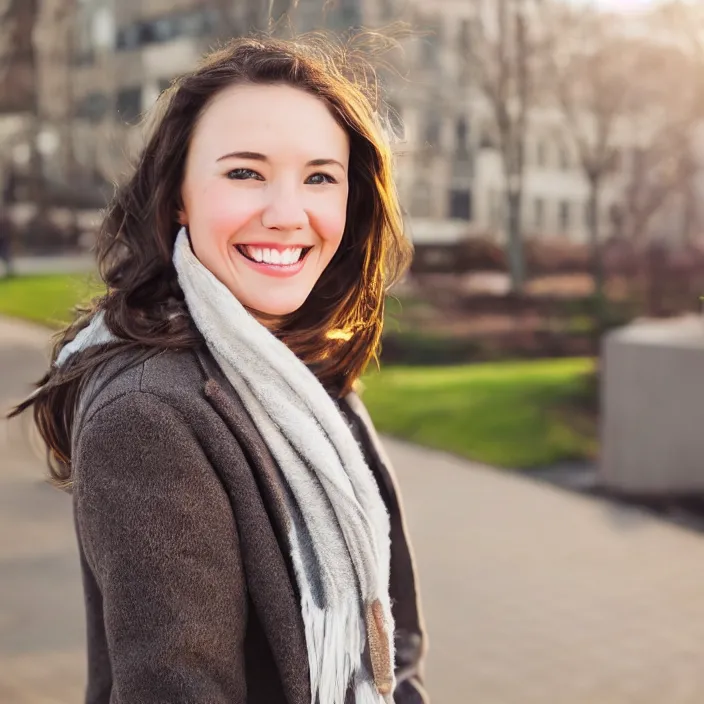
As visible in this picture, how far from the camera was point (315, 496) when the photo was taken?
183cm

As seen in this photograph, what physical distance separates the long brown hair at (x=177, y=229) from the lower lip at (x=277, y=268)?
145mm

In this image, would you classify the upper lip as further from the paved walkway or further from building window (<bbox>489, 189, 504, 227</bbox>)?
building window (<bbox>489, 189, 504, 227</bbox>)

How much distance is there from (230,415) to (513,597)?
4010 mm

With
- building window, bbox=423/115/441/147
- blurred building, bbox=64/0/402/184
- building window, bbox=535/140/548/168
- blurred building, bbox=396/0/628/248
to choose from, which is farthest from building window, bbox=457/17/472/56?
building window, bbox=535/140/548/168

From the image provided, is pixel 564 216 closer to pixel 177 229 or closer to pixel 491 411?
pixel 491 411

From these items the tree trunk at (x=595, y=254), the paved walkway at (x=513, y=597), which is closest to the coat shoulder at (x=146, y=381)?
the paved walkway at (x=513, y=597)

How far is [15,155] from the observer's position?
36.9m

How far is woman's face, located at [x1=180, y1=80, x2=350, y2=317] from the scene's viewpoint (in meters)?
1.83

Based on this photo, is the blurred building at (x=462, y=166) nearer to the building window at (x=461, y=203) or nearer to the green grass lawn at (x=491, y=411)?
the building window at (x=461, y=203)

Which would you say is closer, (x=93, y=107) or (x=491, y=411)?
(x=491, y=411)

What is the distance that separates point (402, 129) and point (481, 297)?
17207mm

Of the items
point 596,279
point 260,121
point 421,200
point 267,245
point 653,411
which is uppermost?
point 260,121

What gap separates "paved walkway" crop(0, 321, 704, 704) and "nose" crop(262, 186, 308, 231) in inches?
116

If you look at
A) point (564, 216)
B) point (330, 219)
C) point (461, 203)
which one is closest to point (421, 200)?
point (461, 203)
